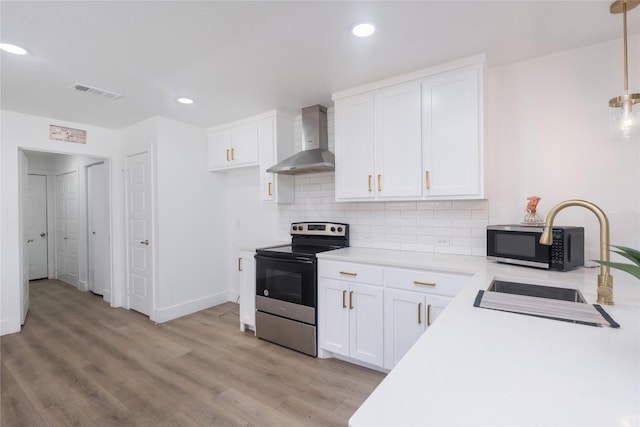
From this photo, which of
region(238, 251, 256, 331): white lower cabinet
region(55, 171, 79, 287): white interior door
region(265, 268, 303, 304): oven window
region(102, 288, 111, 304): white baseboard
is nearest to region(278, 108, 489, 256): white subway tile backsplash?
region(238, 251, 256, 331): white lower cabinet

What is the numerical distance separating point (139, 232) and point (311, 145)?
2.50 metres

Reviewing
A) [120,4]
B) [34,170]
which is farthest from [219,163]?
[34,170]

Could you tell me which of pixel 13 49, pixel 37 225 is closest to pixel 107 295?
pixel 37 225

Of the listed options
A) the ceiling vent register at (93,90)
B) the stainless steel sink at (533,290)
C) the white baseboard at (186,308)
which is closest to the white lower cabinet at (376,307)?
the stainless steel sink at (533,290)

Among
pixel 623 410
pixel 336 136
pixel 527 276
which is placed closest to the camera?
pixel 623 410

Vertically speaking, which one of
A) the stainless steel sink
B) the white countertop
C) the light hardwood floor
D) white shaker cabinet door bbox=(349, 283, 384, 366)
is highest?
the white countertop

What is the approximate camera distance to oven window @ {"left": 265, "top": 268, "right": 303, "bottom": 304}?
2.87 meters

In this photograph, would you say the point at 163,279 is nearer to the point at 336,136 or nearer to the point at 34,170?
the point at 336,136

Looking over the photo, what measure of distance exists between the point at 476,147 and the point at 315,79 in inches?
56.3

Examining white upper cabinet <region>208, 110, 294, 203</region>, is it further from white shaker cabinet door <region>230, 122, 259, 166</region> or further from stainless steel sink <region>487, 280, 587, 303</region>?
stainless steel sink <region>487, 280, 587, 303</region>

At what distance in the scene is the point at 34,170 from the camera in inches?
230

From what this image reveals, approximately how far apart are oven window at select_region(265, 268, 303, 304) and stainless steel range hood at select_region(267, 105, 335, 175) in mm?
1046

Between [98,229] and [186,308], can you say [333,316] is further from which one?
[98,229]

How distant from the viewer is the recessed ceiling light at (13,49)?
205 centimetres
